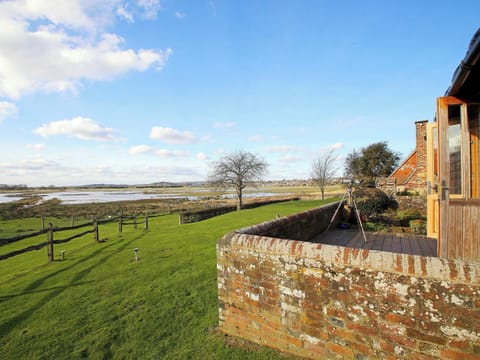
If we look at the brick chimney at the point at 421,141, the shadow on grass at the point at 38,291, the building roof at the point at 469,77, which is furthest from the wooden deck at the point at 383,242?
the brick chimney at the point at 421,141

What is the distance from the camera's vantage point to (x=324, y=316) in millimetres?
2723

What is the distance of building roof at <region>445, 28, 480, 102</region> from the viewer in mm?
2611

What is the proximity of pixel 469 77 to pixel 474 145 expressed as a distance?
1266 mm

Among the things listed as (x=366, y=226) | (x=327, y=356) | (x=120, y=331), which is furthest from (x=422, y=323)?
(x=366, y=226)

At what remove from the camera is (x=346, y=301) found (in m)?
2.58

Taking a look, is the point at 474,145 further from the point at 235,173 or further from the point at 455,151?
the point at 235,173

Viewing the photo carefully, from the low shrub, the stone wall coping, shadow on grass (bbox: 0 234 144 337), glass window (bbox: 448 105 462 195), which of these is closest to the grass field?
shadow on grass (bbox: 0 234 144 337)

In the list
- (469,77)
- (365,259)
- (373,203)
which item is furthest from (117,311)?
(373,203)

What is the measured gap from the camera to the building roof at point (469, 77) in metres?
2.61

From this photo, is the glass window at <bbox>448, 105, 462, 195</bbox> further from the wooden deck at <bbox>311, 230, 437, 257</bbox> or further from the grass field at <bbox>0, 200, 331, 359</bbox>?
the grass field at <bbox>0, 200, 331, 359</bbox>

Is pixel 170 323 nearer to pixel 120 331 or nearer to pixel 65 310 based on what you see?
pixel 120 331

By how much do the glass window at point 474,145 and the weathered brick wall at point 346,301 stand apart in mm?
2367

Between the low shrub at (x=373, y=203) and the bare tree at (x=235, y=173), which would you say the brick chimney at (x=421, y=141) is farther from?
the bare tree at (x=235, y=173)

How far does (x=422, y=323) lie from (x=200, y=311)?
3.47 meters
